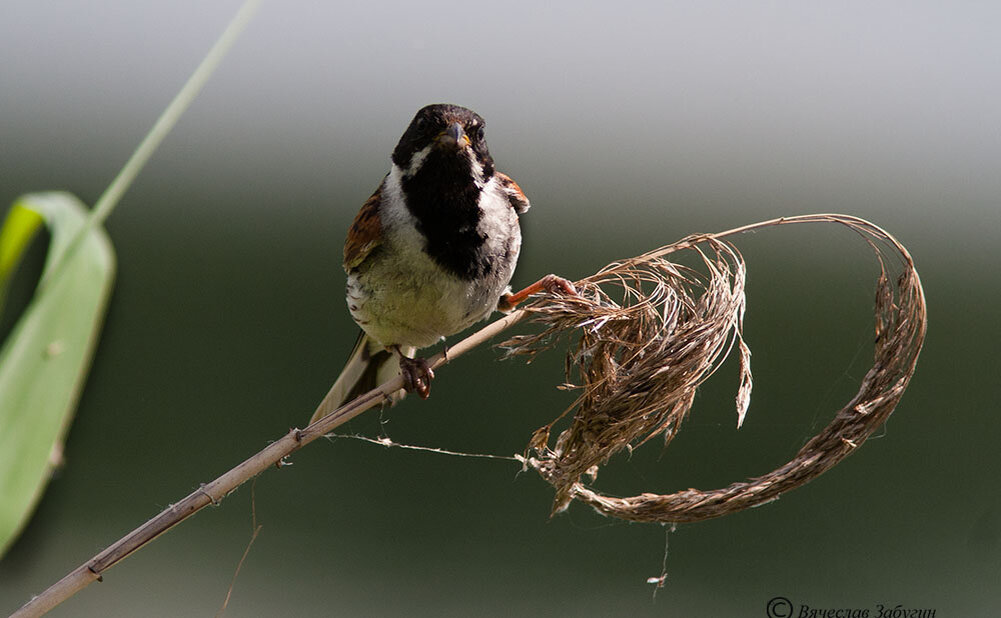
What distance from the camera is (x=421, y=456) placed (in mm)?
6340

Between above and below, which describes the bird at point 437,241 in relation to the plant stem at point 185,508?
above

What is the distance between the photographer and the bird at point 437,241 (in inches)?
91.7

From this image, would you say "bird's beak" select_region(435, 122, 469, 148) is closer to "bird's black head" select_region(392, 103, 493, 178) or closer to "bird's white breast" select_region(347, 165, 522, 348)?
"bird's black head" select_region(392, 103, 493, 178)

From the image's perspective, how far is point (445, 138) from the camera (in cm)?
228

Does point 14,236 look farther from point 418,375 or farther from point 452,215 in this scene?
point 418,375

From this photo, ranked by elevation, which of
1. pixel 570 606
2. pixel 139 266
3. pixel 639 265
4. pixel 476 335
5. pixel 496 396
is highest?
pixel 639 265

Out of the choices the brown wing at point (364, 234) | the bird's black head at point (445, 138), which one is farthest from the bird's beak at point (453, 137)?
the brown wing at point (364, 234)

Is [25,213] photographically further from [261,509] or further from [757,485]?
[261,509]

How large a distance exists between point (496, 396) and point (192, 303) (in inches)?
103

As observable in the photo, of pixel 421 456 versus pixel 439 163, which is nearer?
pixel 439 163

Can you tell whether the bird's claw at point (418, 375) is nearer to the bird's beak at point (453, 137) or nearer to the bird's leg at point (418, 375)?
the bird's leg at point (418, 375)

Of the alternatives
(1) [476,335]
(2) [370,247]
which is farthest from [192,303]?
(1) [476,335]

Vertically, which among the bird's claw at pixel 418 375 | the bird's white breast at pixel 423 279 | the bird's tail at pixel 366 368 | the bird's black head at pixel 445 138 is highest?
the bird's black head at pixel 445 138

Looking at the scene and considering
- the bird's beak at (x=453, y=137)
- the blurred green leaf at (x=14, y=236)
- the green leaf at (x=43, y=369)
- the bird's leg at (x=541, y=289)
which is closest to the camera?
the green leaf at (x=43, y=369)
